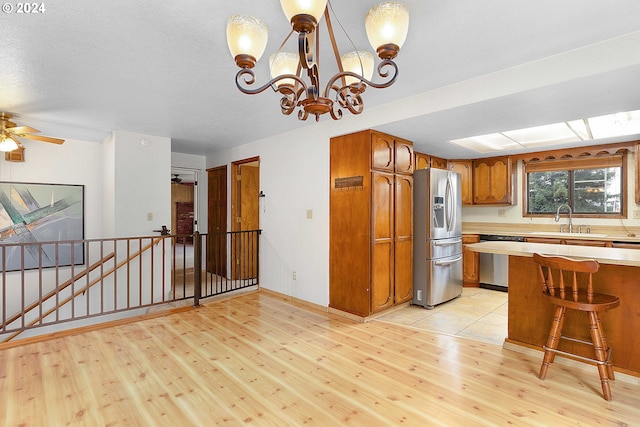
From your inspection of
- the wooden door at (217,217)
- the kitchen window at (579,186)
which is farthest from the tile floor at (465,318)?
the wooden door at (217,217)

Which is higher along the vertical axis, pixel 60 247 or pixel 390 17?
pixel 390 17

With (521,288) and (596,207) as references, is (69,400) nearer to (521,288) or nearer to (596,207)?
(521,288)

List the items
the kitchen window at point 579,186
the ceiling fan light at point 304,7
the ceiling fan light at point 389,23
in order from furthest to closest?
the kitchen window at point 579,186, the ceiling fan light at point 389,23, the ceiling fan light at point 304,7

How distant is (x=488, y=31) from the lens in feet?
6.37

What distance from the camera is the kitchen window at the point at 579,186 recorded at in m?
4.43

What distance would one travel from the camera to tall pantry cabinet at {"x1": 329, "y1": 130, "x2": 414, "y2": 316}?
140 inches

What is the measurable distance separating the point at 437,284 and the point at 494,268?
1.51 m

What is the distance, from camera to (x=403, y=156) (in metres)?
4.01

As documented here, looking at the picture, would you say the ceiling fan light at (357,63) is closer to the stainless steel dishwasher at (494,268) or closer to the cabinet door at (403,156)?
the cabinet door at (403,156)

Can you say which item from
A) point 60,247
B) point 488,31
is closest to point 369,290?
point 488,31

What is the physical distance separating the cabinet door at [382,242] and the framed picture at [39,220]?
399cm

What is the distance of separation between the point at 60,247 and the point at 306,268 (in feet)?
12.3

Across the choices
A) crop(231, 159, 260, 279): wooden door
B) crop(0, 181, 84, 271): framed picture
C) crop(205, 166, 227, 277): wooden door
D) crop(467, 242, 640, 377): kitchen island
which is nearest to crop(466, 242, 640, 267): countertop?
crop(467, 242, 640, 377): kitchen island

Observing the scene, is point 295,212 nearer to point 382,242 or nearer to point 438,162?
point 382,242
